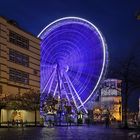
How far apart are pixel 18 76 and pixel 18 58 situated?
4.27m

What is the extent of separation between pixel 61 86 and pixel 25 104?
929 cm

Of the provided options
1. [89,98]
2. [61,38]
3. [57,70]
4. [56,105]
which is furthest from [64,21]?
[56,105]

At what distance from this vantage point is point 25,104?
107m

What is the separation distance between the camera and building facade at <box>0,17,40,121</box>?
103 metres

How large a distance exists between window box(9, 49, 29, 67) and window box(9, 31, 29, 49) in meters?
2.18

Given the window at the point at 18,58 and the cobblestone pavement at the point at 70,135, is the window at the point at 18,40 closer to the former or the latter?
the window at the point at 18,58

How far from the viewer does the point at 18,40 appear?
110875mm

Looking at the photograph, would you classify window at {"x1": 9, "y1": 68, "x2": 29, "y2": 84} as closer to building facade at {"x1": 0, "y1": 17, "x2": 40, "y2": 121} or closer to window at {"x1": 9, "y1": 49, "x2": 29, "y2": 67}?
building facade at {"x1": 0, "y1": 17, "x2": 40, "y2": 121}

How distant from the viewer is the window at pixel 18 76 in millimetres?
106938

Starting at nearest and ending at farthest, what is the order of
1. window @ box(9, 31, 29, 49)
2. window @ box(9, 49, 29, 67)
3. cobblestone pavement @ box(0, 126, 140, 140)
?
cobblestone pavement @ box(0, 126, 140, 140) → window @ box(9, 49, 29, 67) → window @ box(9, 31, 29, 49)

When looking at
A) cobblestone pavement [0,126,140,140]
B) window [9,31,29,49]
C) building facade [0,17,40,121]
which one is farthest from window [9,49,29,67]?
cobblestone pavement [0,126,140,140]

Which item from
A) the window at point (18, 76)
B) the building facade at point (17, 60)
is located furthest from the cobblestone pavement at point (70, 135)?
the window at point (18, 76)

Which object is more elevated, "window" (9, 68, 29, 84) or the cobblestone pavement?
"window" (9, 68, 29, 84)

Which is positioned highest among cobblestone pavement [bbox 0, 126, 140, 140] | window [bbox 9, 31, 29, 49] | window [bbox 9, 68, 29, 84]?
window [bbox 9, 31, 29, 49]
